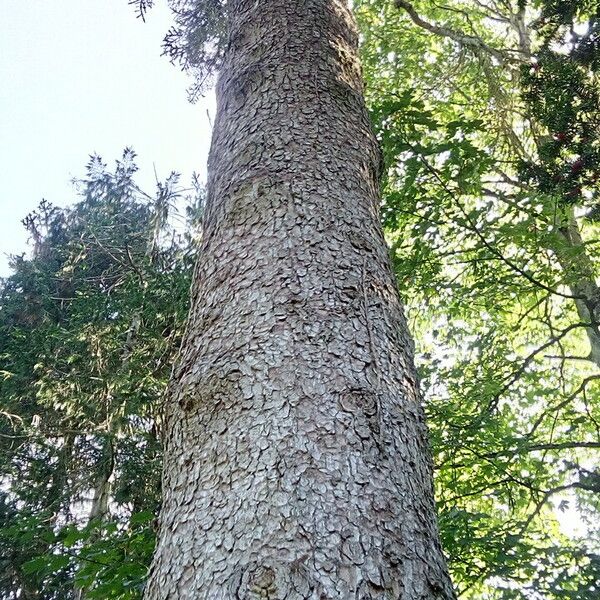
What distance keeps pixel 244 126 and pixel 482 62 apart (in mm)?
6141

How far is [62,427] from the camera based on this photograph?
803 centimetres

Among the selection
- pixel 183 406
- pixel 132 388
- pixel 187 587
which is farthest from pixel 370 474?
pixel 132 388

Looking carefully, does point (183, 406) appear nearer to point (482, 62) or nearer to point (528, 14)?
point (482, 62)

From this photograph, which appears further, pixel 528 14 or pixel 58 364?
pixel 528 14

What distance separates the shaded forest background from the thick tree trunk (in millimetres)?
1767

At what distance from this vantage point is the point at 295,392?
1231 millimetres

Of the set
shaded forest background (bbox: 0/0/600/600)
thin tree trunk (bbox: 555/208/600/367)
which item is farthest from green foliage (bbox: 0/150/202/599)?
thin tree trunk (bbox: 555/208/600/367)

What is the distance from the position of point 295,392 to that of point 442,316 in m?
7.52

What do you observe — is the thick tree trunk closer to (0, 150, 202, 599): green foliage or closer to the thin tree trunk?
the thin tree trunk

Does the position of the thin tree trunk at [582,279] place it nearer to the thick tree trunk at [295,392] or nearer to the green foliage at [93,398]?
the thick tree trunk at [295,392]

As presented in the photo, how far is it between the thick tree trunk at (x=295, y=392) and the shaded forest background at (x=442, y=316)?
1767 millimetres

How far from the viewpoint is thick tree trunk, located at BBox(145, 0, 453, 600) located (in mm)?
1009

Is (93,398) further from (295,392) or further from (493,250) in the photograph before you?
(295,392)

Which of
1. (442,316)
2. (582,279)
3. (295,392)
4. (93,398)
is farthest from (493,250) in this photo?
(93,398)
